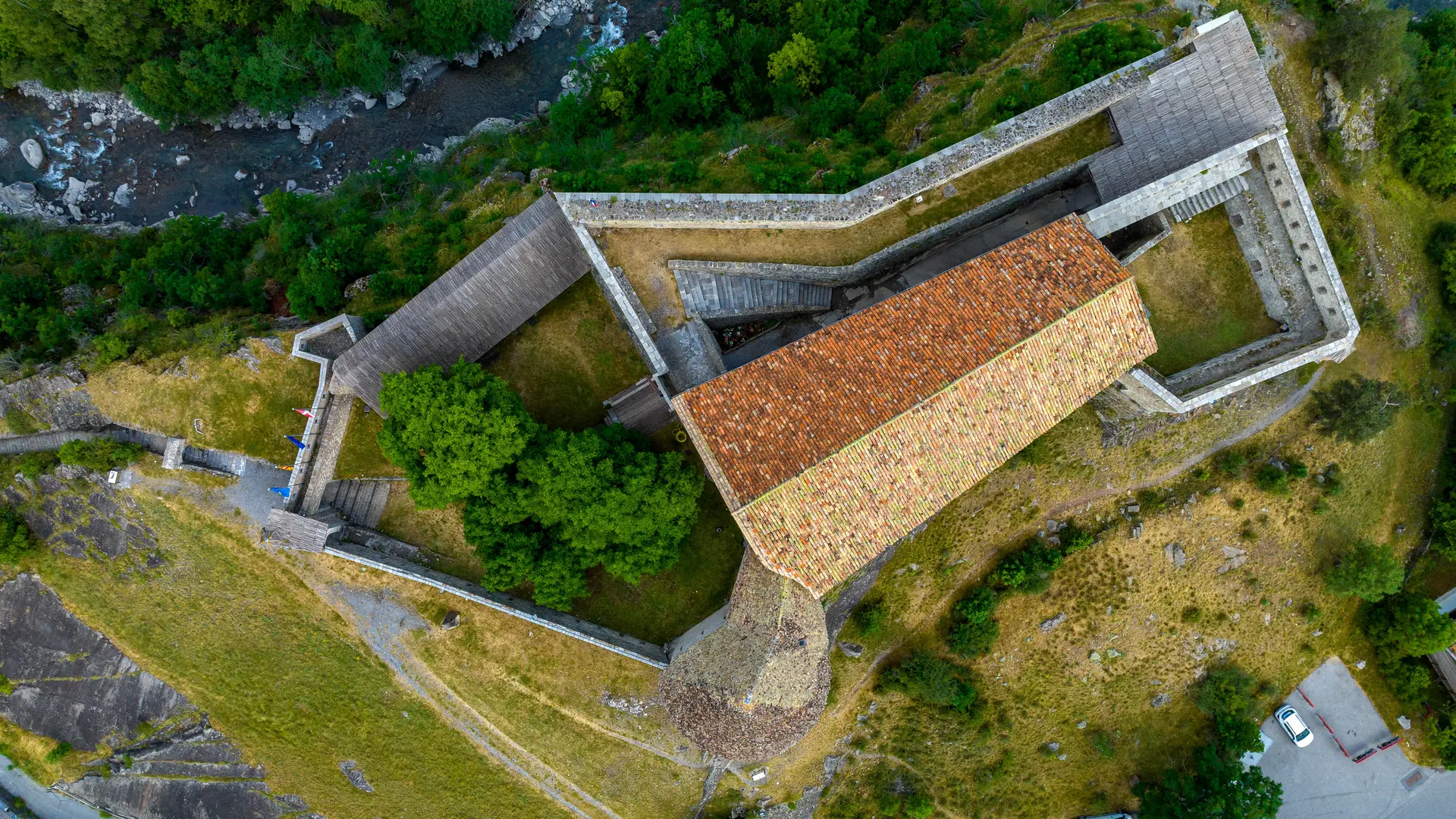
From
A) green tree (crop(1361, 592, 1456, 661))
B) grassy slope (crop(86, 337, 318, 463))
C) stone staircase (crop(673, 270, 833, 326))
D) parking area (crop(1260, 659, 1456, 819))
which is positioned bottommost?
parking area (crop(1260, 659, 1456, 819))

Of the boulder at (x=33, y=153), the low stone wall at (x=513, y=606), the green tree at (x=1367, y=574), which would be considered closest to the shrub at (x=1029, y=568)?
the green tree at (x=1367, y=574)

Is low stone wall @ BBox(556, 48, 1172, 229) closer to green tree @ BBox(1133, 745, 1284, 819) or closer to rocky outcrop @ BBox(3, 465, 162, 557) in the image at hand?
rocky outcrop @ BBox(3, 465, 162, 557)

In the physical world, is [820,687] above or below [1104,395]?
below

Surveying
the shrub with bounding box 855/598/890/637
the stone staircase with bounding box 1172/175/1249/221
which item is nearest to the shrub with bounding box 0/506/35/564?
the shrub with bounding box 855/598/890/637

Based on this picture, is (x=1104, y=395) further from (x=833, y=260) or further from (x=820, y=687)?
(x=820, y=687)

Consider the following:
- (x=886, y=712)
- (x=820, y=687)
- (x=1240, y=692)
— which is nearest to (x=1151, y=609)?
(x=1240, y=692)
